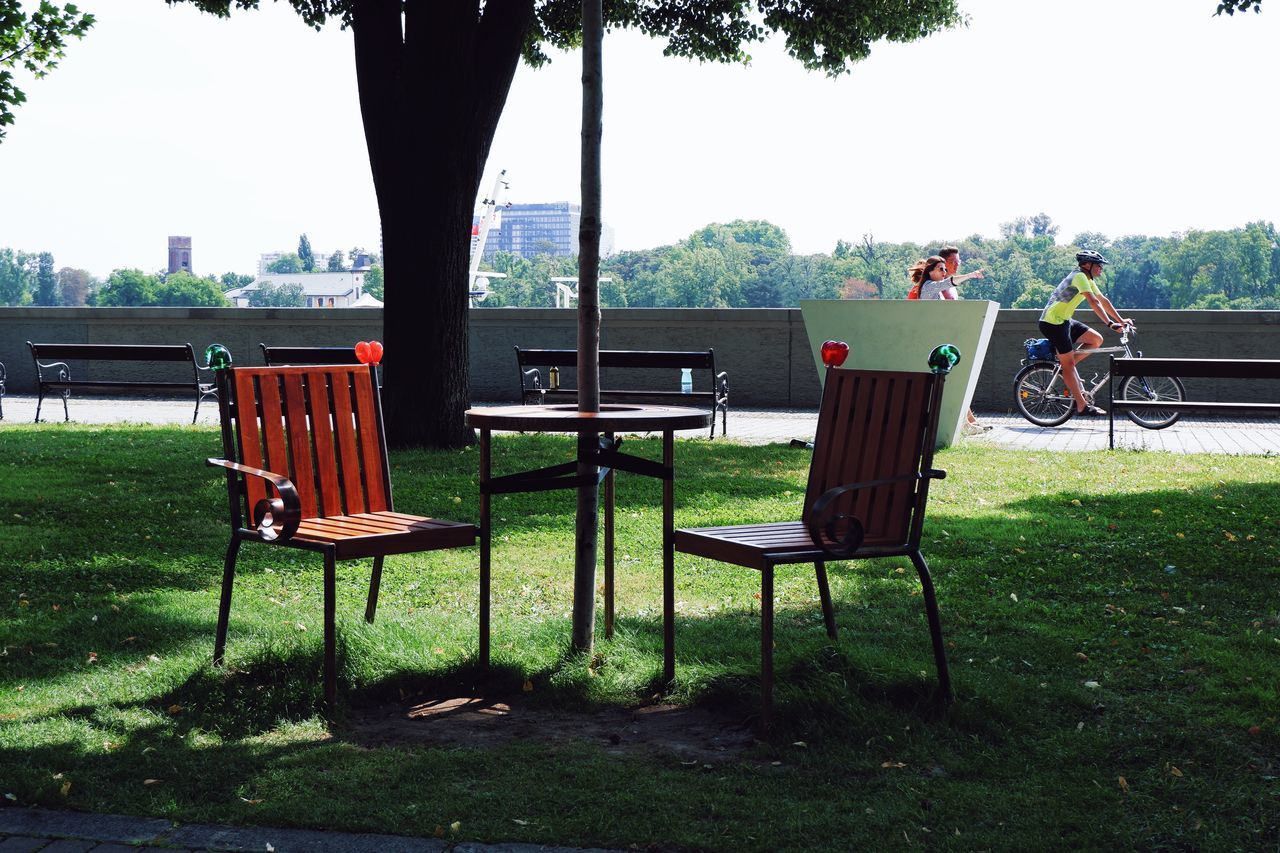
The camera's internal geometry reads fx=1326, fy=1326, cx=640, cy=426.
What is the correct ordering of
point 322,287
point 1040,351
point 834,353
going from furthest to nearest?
1. point 322,287
2. point 1040,351
3. point 834,353

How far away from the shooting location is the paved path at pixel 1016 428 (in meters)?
12.6

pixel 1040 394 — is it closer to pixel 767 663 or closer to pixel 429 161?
pixel 429 161

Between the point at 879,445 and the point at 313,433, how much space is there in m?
2.01

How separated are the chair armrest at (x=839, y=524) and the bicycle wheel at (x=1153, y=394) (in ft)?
35.0

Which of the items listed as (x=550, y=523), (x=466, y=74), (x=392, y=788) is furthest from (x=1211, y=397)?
(x=392, y=788)

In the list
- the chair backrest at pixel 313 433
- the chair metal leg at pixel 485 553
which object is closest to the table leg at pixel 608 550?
the chair metal leg at pixel 485 553

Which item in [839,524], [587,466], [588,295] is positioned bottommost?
[839,524]

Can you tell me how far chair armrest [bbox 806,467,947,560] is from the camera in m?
3.99

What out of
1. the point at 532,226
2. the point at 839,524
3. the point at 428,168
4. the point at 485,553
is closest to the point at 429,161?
the point at 428,168

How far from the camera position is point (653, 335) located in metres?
18.7

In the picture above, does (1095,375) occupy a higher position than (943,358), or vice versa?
(943,358)

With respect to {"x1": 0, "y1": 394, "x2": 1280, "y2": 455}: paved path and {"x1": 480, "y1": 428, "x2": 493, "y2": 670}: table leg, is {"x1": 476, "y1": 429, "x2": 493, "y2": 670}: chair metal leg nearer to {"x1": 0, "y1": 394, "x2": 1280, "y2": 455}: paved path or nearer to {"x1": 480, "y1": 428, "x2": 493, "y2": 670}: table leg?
{"x1": 480, "y1": 428, "x2": 493, "y2": 670}: table leg

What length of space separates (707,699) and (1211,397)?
14416 mm

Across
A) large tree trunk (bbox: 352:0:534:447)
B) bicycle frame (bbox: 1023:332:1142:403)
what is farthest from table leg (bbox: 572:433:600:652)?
bicycle frame (bbox: 1023:332:1142:403)
